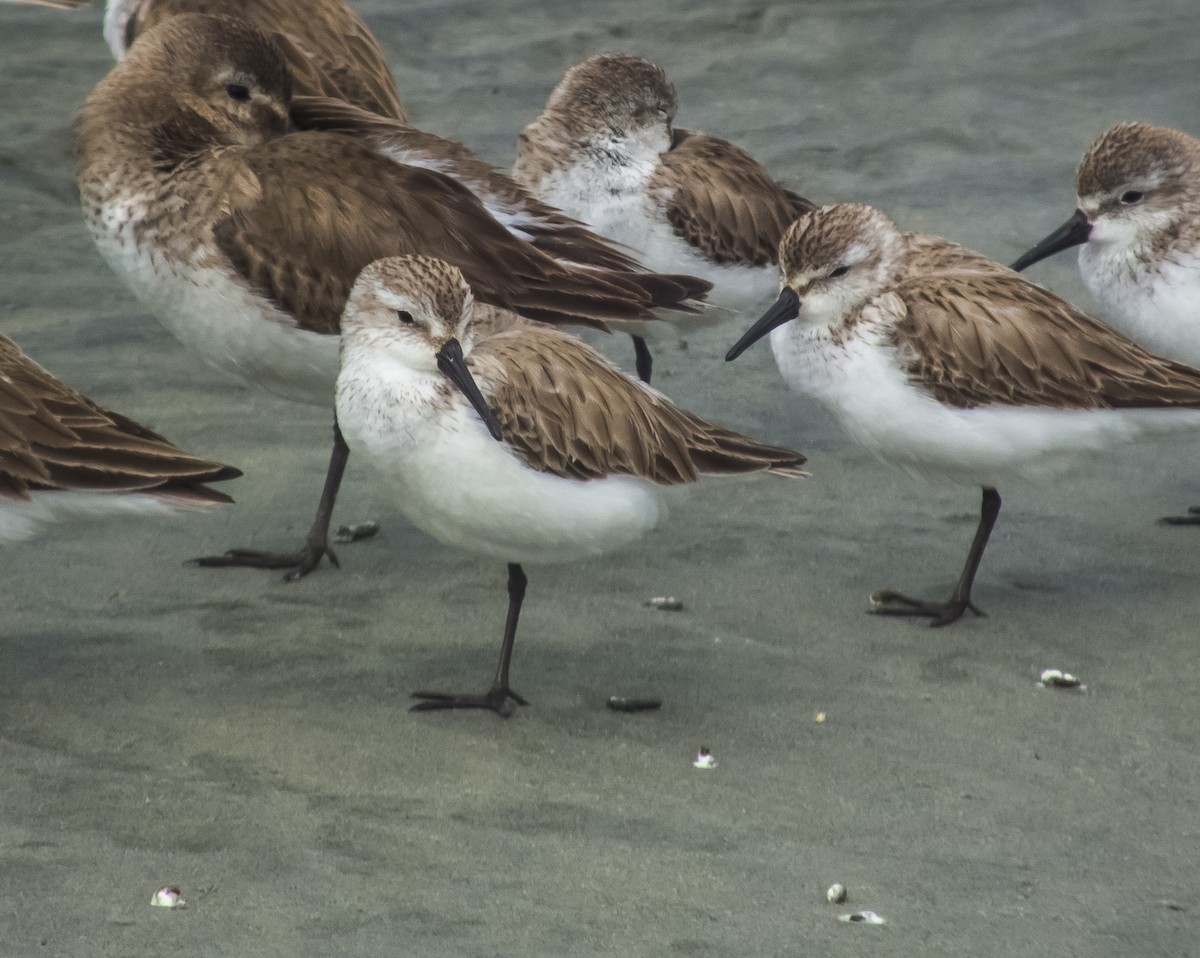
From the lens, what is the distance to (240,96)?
6.09 meters

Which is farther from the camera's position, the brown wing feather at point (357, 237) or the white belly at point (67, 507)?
the brown wing feather at point (357, 237)

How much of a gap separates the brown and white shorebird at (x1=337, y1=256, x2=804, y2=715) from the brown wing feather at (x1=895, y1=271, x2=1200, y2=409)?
2.27 ft

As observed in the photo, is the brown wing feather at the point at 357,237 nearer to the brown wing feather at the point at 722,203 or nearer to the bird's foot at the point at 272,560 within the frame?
the bird's foot at the point at 272,560

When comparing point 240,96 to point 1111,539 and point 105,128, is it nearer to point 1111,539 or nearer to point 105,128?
point 105,128

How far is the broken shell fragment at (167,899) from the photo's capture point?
3891 millimetres

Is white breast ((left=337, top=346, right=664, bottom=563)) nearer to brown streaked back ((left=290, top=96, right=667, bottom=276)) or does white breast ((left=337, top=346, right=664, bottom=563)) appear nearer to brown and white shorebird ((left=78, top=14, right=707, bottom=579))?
brown and white shorebird ((left=78, top=14, right=707, bottom=579))

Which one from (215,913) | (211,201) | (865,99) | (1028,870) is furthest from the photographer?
(865,99)

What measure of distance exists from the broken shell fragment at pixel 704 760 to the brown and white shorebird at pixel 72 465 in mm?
1466

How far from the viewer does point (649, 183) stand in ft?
23.0

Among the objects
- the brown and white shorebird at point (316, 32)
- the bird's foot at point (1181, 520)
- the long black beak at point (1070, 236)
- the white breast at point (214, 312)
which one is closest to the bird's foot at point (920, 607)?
the bird's foot at point (1181, 520)

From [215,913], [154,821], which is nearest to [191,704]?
[154,821]

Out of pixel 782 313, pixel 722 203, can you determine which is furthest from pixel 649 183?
pixel 782 313

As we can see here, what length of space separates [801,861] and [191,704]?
5.88 feet

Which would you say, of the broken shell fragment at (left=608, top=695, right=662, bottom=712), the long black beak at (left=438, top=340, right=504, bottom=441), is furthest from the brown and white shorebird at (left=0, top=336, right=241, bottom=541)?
the broken shell fragment at (left=608, top=695, right=662, bottom=712)
